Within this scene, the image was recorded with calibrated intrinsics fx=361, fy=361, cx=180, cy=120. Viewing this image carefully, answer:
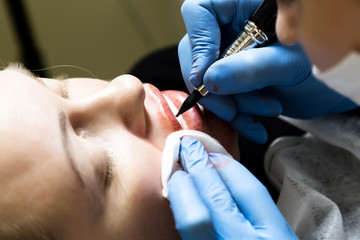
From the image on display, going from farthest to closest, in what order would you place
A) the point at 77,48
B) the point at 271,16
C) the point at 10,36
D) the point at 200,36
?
the point at 77,48
the point at 10,36
the point at 200,36
the point at 271,16

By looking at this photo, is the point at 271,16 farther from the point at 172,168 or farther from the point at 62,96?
the point at 62,96

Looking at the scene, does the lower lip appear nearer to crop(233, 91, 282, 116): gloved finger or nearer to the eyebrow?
crop(233, 91, 282, 116): gloved finger

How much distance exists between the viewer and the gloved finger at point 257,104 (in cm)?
92

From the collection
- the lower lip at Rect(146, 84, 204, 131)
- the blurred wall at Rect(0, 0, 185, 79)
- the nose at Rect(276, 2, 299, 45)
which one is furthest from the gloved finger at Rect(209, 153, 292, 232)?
the blurred wall at Rect(0, 0, 185, 79)

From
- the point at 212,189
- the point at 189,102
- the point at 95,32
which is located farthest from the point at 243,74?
the point at 95,32

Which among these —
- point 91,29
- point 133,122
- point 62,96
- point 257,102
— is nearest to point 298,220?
point 257,102

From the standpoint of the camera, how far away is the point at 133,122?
0.79 meters

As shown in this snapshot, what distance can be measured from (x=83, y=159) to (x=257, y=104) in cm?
46

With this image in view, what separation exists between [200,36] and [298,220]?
0.54m

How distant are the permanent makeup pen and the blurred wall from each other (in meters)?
1.48

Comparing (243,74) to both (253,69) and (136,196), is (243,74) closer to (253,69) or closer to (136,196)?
(253,69)

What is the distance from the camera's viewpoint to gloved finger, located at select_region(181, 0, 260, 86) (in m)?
0.91

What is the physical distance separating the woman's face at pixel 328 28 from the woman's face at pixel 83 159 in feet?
1.39

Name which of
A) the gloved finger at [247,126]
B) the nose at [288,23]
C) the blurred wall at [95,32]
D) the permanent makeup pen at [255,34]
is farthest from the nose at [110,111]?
the blurred wall at [95,32]
